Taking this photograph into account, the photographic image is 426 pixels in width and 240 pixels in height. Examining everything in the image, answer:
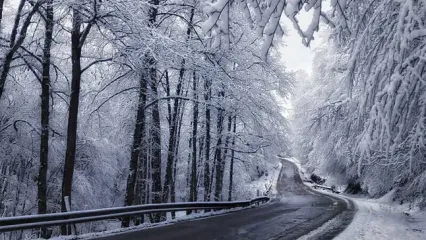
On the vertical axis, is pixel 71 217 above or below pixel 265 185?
above

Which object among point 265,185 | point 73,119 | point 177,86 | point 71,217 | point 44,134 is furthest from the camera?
point 265,185

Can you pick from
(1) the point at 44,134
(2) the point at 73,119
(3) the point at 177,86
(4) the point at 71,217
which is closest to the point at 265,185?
(3) the point at 177,86

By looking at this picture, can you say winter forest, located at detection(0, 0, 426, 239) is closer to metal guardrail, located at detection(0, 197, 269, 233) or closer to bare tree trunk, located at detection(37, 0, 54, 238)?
bare tree trunk, located at detection(37, 0, 54, 238)

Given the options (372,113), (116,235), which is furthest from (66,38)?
(372,113)

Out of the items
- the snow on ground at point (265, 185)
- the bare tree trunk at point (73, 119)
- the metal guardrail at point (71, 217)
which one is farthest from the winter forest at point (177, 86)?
the snow on ground at point (265, 185)

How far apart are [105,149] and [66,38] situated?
10.5 meters

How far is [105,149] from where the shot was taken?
24.0 meters

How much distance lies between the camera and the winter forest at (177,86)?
17.5 feet

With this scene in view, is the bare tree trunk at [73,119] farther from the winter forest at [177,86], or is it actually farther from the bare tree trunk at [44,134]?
the bare tree trunk at [44,134]

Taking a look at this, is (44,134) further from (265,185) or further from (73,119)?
(265,185)

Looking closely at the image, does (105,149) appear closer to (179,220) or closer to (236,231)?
(179,220)

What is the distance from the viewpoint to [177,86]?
58.5ft

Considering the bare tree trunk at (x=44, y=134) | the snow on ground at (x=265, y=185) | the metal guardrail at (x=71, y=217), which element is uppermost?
the bare tree trunk at (x=44, y=134)

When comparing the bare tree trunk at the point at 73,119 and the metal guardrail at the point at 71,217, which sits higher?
the bare tree trunk at the point at 73,119
